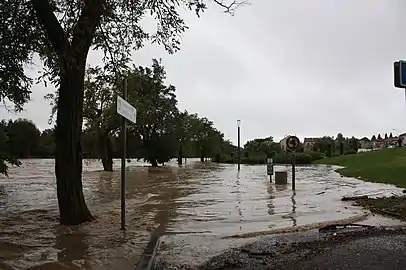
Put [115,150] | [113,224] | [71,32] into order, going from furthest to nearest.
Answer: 1. [115,150]
2. [113,224]
3. [71,32]

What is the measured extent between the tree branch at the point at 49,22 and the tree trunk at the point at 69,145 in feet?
2.57

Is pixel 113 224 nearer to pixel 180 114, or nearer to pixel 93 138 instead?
pixel 93 138

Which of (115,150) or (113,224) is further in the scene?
(115,150)

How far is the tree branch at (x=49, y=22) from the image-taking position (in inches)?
420

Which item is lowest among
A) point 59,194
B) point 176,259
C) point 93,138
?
point 176,259

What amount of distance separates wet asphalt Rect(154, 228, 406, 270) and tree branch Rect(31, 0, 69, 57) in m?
5.38

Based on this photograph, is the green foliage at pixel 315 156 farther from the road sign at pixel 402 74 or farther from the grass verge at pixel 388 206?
the road sign at pixel 402 74

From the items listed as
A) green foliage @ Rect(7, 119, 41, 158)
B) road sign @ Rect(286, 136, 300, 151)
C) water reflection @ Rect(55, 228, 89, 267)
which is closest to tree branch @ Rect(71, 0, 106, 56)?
water reflection @ Rect(55, 228, 89, 267)

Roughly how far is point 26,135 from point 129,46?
76.9 m

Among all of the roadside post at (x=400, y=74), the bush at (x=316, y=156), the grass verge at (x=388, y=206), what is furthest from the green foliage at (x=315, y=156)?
the roadside post at (x=400, y=74)

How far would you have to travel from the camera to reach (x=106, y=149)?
46.3 m

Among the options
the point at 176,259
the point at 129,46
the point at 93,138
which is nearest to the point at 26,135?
the point at 93,138

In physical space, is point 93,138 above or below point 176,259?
above

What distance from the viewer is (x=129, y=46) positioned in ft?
46.0
